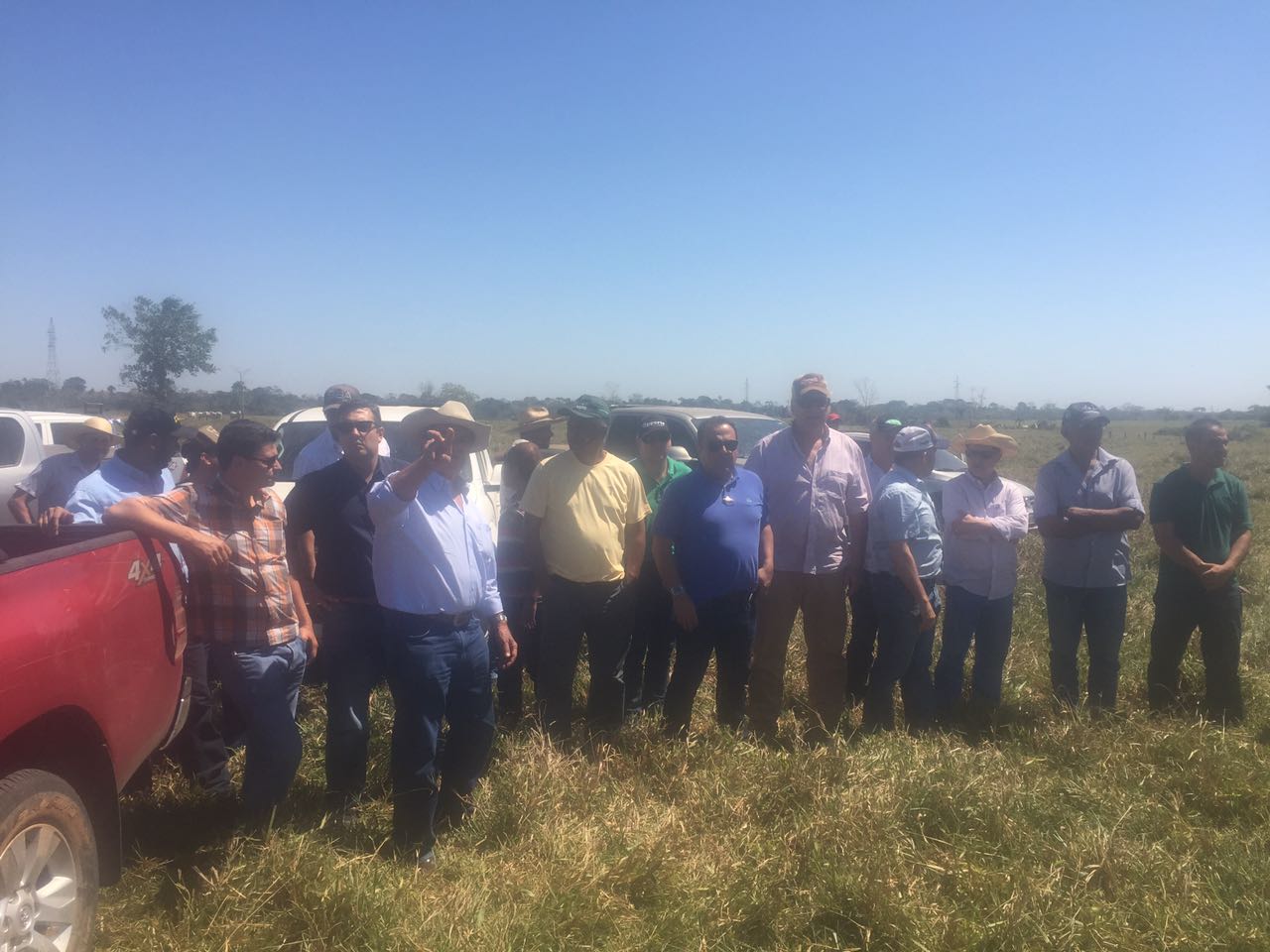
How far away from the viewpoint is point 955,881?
335 cm

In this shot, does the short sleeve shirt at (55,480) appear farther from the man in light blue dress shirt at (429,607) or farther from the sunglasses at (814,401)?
the sunglasses at (814,401)

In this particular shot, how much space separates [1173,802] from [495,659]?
3.43 metres

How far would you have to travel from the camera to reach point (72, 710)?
264cm

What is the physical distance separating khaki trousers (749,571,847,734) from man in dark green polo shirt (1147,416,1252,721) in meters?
2.08

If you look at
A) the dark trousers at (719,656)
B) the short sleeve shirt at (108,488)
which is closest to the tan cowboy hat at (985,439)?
the dark trousers at (719,656)

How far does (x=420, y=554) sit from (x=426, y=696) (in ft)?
1.96

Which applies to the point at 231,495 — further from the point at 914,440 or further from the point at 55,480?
the point at 55,480

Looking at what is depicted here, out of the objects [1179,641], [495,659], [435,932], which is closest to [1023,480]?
[1179,641]

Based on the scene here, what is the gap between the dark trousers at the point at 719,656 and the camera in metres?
4.68

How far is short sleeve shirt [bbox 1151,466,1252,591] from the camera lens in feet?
16.9

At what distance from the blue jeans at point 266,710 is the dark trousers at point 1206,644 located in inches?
202

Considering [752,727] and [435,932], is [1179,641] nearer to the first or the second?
[752,727]

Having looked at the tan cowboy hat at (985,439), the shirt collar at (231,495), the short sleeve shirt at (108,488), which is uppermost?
the tan cowboy hat at (985,439)

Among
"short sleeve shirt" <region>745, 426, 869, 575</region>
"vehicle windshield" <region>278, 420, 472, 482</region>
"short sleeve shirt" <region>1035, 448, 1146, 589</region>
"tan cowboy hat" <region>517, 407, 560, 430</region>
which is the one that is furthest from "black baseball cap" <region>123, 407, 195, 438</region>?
"short sleeve shirt" <region>1035, 448, 1146, 589</region>
